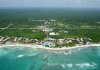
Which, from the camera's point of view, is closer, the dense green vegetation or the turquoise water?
the turquoise water

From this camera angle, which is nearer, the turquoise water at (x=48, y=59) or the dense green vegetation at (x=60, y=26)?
the turquoise water at (x=48, y=59)

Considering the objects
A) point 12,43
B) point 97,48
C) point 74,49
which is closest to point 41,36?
point 12,43

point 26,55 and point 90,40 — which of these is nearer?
point 26,55

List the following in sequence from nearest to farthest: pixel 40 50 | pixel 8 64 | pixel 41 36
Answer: pixel 8 64
pixel 40 50
pixel 41 36

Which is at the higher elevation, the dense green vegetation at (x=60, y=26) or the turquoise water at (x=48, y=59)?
the turquoise water at (x=48, y=59)

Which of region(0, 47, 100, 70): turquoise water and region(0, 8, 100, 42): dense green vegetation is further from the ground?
region(0, 47, 100, 70): turquoise water

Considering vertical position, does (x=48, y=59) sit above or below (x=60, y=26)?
above

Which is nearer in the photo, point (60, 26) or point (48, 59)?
point (48, 59)

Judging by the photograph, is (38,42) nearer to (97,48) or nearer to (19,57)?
(19,57)
